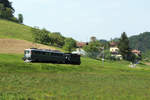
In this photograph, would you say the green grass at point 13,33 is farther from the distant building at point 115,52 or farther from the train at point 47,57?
the train at point 47,57

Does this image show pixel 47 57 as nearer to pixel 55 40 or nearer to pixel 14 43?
pixel 14 43

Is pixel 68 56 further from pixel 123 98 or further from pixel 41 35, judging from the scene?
pixel 41 35

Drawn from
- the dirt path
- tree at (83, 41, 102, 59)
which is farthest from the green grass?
tree at (83, 41, 102, 59)

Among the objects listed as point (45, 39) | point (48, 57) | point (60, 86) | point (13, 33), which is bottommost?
point (60, 86)

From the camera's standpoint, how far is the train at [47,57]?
44.1 metres

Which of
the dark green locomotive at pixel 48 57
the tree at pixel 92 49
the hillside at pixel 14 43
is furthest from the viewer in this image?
the tree at pixel 92 49

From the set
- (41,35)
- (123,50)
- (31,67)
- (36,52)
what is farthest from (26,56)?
(123,50)

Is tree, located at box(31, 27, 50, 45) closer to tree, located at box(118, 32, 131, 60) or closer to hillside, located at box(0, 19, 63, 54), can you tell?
hillside, located at box(0, 19, 63, 54)

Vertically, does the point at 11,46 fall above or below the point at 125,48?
below

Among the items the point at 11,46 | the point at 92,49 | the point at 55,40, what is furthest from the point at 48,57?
the point at 55,40

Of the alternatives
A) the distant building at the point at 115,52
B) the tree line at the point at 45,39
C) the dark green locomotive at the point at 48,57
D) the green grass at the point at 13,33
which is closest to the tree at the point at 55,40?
the tree line at the point at 45,39

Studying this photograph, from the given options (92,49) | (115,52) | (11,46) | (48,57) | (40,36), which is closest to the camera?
(48,57)

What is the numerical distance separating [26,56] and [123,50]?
96.2m

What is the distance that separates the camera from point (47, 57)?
46906 mm
